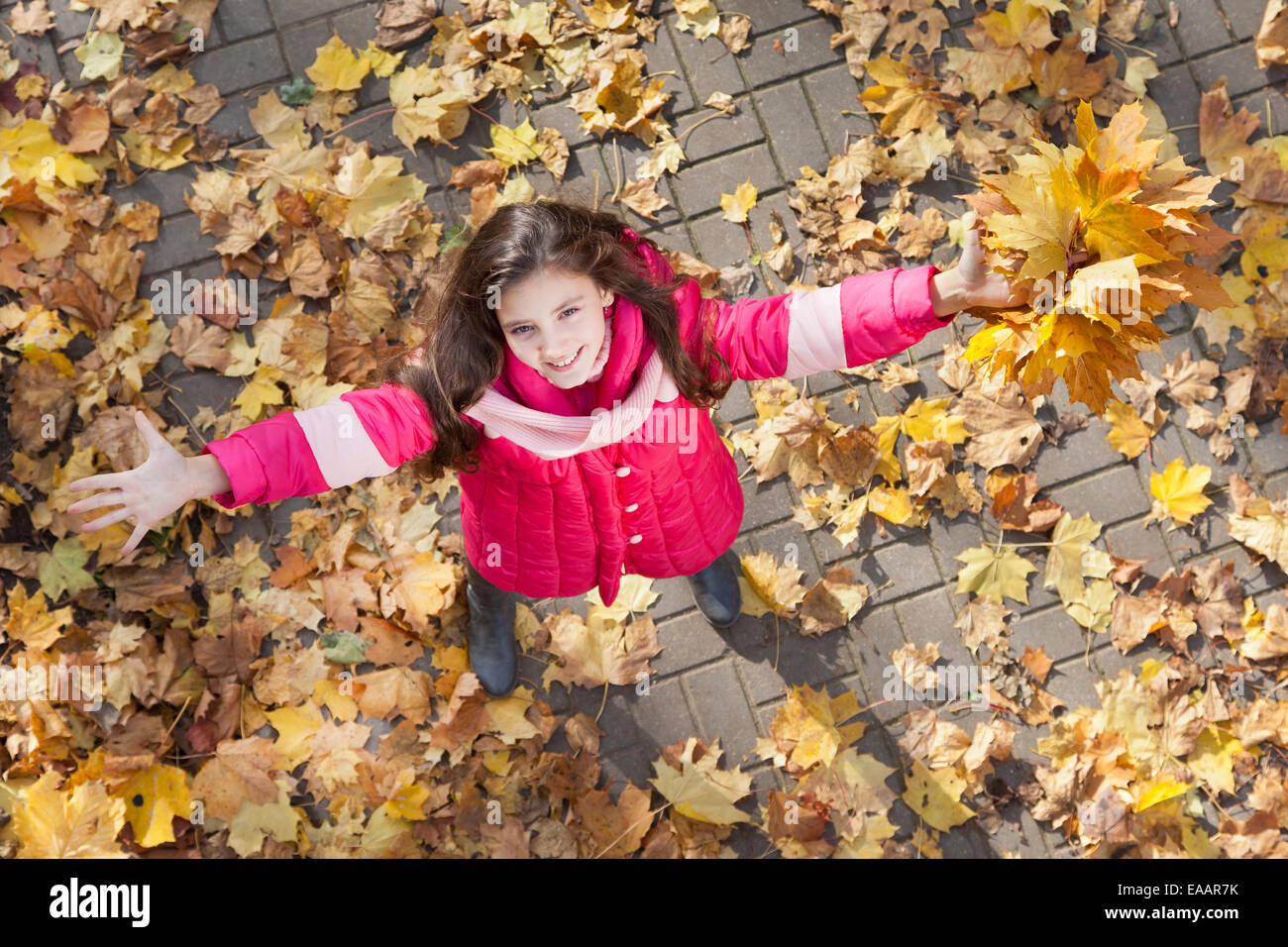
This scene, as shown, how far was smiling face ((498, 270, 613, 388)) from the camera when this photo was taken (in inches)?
90.0

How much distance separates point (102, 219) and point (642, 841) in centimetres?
312

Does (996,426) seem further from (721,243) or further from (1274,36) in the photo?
(1274,36)

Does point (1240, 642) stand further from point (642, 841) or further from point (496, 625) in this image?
point (496, 625)

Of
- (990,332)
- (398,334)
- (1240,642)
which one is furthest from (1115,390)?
(398,334)

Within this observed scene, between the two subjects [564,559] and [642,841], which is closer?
[564,559]

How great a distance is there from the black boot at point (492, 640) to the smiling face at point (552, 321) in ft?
4.01

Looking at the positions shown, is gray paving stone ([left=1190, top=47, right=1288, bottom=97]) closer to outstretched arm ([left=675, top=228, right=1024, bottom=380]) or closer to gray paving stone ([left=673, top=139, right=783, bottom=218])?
gray paving stone ([left=673, top=139, right=783, bottom=218])

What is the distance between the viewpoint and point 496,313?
2400mm

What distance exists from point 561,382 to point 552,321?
0.52ft

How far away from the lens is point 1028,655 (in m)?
3.72

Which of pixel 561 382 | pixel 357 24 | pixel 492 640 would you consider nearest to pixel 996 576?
pixel 492 640

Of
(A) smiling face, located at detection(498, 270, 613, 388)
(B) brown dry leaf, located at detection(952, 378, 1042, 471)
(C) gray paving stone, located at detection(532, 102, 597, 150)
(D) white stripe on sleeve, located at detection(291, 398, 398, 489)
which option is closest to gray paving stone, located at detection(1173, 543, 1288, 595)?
(B) brown dry leaf, located at detection(952, 378, 1042, 471)

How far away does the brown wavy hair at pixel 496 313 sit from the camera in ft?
7.63

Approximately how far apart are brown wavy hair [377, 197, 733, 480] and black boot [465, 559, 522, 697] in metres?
0.95
